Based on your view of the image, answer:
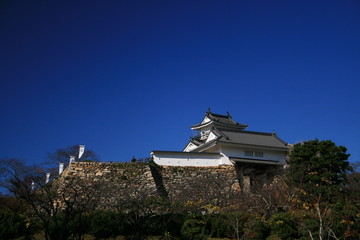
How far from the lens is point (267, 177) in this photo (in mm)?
23984

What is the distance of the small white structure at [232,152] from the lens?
2230 cm

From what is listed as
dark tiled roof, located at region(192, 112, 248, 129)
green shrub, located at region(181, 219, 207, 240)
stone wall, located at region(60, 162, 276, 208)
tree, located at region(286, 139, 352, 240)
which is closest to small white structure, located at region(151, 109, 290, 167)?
stone wall, located at region(60, 162, 276, 208)

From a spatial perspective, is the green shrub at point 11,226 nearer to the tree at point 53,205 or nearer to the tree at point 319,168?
the tree at point 53,205

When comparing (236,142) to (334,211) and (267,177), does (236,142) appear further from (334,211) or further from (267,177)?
(334,211)

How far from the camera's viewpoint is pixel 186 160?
22.4 metres

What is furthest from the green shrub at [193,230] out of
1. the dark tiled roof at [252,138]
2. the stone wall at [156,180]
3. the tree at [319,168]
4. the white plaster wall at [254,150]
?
the dark tiled roof at [252,138]

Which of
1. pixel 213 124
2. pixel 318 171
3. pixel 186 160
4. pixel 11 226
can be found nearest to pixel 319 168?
pixel 318 171

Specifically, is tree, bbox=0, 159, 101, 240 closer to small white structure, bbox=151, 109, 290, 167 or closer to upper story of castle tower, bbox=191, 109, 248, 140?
small white structure, bbox=151, 109, 290, 167

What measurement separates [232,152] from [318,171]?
693cm

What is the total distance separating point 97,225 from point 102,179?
20.3ft

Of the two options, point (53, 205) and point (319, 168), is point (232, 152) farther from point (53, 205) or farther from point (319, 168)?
point (53, 205)

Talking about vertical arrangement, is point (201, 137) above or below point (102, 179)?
above

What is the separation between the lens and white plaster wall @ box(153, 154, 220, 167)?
71.9ft

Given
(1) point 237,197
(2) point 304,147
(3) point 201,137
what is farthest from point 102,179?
(3) point 201,137
